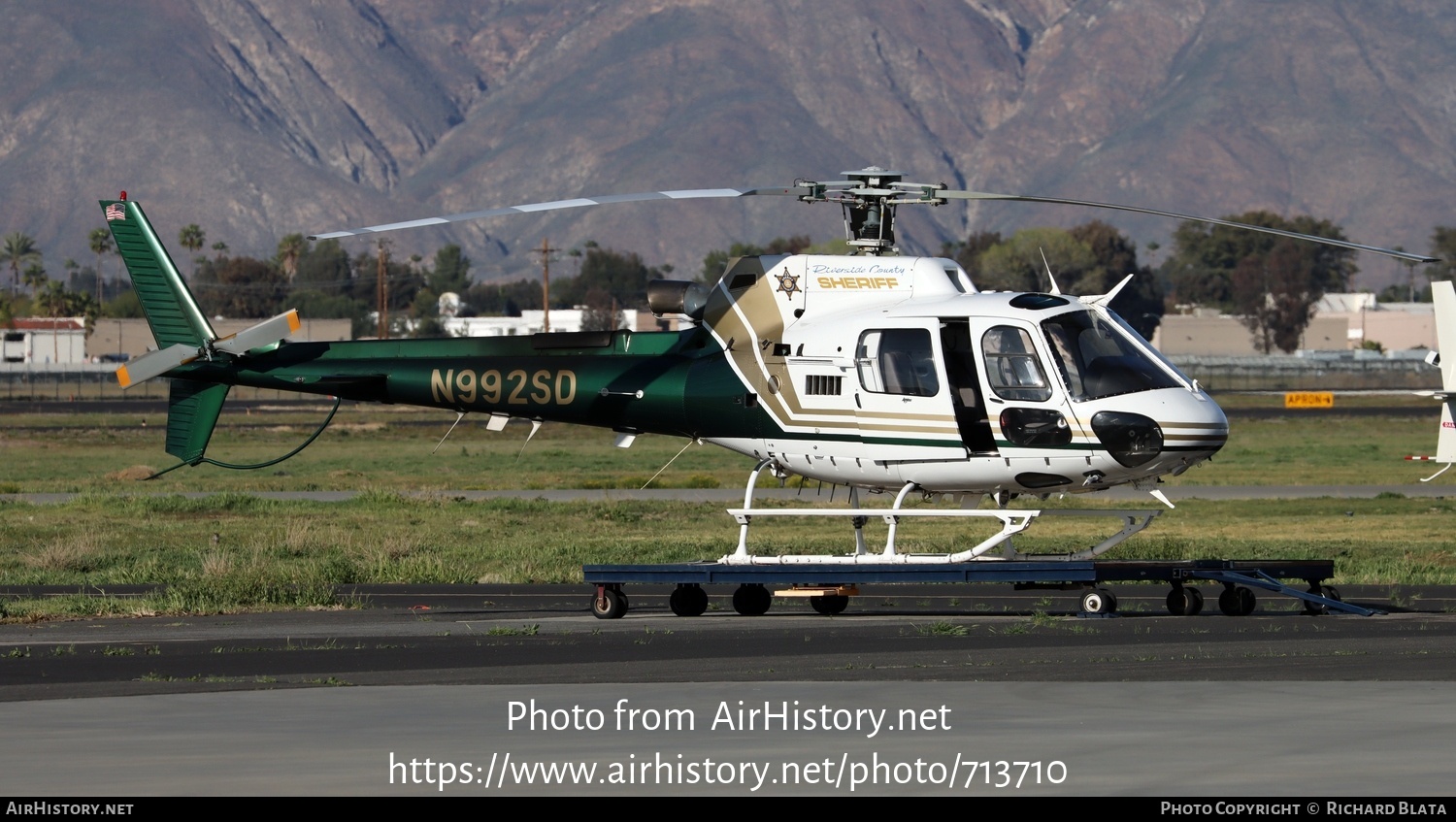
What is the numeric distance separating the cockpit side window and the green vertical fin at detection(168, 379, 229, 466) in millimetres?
8744

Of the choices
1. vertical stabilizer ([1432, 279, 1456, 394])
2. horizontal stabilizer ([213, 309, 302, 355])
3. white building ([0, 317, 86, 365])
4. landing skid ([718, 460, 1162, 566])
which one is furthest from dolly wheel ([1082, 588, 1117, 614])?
white building ([0, 317, 86, 365])

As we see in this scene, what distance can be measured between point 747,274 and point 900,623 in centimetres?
412

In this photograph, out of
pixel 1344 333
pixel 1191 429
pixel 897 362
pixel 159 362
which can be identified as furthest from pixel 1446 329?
pixel 1344 333

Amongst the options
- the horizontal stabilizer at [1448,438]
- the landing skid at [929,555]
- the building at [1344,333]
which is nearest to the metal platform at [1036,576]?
the landing skid at [929,555]

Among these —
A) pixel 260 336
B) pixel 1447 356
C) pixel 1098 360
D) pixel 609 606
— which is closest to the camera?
pixel 1098 360

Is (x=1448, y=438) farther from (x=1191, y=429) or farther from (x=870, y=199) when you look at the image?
(x=870, y=199)

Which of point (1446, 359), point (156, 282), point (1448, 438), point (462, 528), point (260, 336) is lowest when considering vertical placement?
point (462, 528)

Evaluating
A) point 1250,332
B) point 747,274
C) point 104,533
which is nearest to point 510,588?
point 747,274

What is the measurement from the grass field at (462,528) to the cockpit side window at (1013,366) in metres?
7.19

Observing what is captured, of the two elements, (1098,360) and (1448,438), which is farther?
(1448,438)

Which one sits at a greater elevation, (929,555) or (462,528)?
(929,555)

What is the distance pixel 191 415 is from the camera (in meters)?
23.4

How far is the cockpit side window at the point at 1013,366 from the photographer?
66.9 ft

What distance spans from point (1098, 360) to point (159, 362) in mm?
10441
